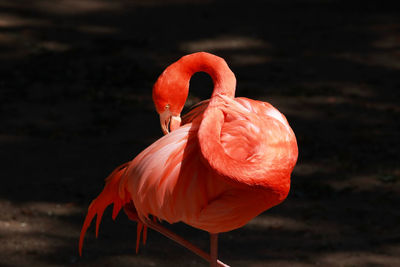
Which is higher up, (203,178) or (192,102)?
(203,178)

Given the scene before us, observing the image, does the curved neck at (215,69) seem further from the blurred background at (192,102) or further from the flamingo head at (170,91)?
the blurred background at (192,102)

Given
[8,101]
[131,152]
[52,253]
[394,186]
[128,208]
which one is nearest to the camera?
[128,208]

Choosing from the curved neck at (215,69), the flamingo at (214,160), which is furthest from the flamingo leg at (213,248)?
the curved neck at (215,69)

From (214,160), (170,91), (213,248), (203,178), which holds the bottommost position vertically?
(213,248)

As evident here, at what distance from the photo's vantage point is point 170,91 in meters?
3.23

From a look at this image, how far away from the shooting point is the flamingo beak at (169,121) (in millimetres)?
3314

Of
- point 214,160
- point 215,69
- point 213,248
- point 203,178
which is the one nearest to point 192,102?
point 213,248

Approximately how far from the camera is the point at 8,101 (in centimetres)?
612

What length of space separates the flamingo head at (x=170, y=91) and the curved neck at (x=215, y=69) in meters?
0.04

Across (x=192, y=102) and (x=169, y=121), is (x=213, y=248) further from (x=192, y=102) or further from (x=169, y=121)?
(x=192, y=102)

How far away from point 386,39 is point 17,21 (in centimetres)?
406

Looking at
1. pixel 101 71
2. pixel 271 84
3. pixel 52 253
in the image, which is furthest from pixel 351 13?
pixel 52 253

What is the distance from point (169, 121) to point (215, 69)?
35cm

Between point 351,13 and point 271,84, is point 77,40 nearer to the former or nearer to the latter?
point 271,84
